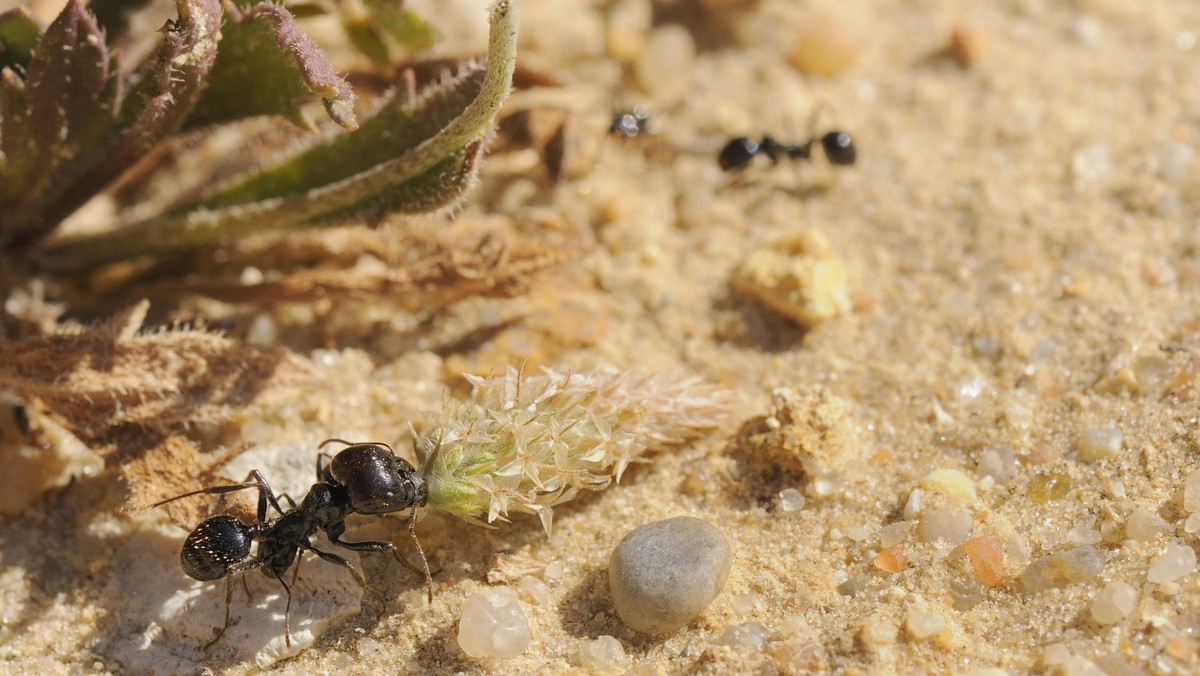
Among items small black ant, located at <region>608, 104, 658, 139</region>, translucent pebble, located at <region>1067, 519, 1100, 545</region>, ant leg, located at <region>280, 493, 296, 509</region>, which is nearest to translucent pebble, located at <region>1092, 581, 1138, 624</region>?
translucent pebble, located at <region>1067, 519, 1100, 545</region>

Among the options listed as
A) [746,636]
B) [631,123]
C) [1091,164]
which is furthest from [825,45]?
[746,636]

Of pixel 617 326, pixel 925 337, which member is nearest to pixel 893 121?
pixel 925 337

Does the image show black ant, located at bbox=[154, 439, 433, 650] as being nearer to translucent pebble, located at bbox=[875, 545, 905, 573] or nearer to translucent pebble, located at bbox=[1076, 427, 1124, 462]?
translucent pebble, located at bbox=[875, 545, 905, 573]

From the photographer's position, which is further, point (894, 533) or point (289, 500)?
point (289, 500)

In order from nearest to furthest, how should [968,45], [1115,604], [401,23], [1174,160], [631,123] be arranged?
1. [1115,604]
2. [401,23]
3. [1174,160]
4. [631,123]
5. [968,45]

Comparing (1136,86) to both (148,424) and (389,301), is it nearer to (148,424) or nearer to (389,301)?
(389,301)

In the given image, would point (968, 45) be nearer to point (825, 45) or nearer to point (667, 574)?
point (825, 45)
